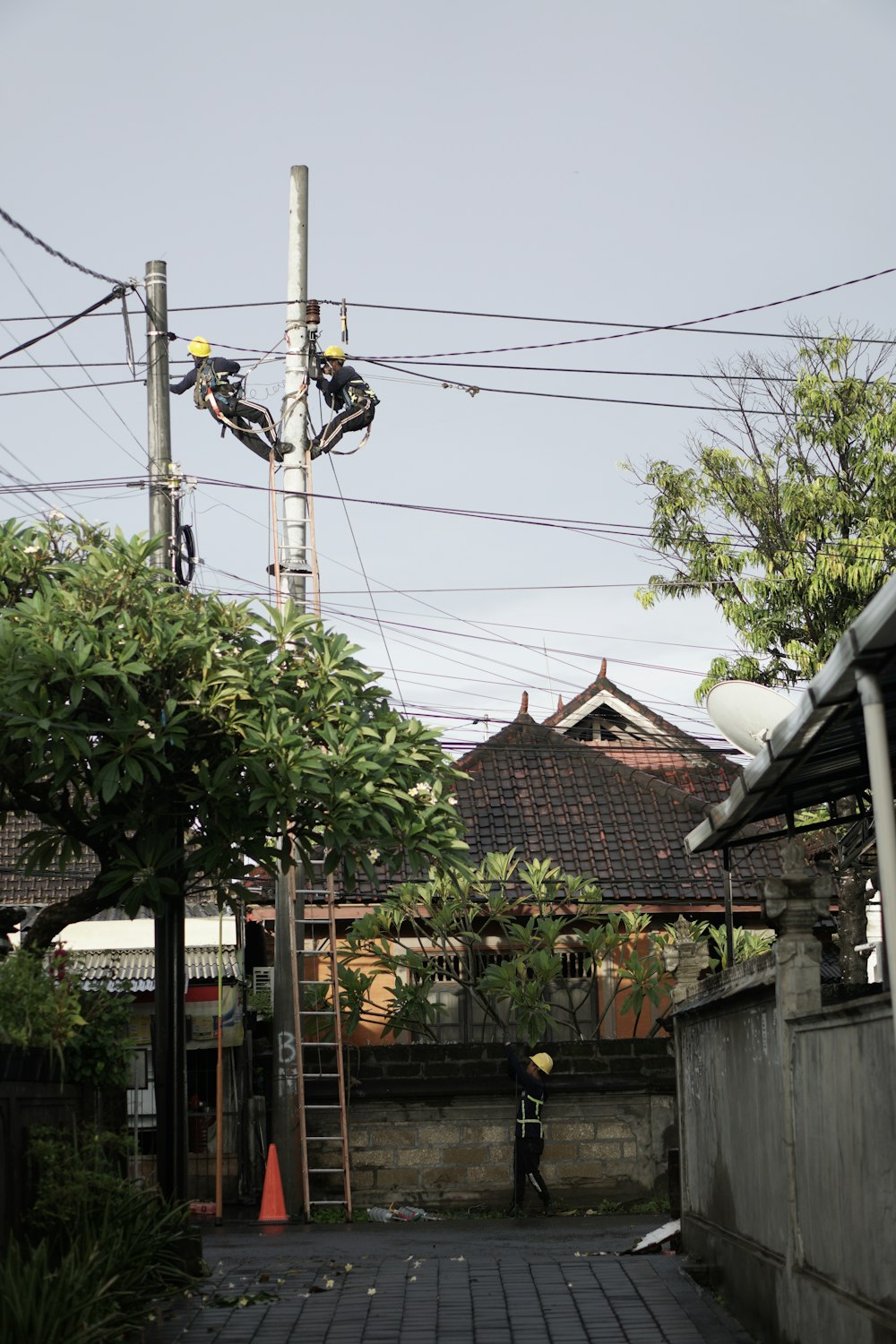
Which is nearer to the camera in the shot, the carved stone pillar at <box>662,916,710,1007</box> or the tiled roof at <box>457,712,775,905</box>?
the carved stone pillar at <box>662,916,710,1007</box>

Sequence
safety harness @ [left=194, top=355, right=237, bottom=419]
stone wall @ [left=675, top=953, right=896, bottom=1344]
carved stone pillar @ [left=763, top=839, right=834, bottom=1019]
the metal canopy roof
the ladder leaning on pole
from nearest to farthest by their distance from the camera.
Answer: the metal canopy roof < stone wall @ [left=675, top=953, right=896, bottom=1344] < carved stone pillar @ [left=763, top=839, right=834, bottom=1019] < the ladder leaning on pole < safety harness @ [left=194, top=355, right=237, bottom=419]

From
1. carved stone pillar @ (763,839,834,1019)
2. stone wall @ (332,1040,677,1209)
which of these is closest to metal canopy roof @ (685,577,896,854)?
carved stone pillar @ (763,839,834,1019)

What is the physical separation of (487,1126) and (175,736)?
993 cm

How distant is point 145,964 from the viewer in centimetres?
2303

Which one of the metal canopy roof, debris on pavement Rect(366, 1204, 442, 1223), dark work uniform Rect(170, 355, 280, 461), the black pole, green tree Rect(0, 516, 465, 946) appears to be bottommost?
debris on pavement Rect(366, 1204, 442, 1223)

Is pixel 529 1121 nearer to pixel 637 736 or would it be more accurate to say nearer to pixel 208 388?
pixel 208 388

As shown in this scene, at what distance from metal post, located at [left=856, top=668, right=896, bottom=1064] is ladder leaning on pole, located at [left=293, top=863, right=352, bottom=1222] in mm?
12387

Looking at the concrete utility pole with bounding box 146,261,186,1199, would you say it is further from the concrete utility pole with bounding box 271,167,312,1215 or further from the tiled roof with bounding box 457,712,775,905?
the tiled roof with bounding box 457,712,775,905

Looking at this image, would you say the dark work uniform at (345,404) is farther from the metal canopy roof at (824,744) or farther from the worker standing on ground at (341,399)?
the metal canopy roof at (824,744)

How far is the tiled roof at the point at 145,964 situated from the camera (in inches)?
884

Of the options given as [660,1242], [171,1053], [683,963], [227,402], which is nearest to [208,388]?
[227,402]

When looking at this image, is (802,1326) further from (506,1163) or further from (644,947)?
(644,947)

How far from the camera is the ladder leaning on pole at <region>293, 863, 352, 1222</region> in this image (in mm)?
18781

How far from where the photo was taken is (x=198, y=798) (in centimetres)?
1175
